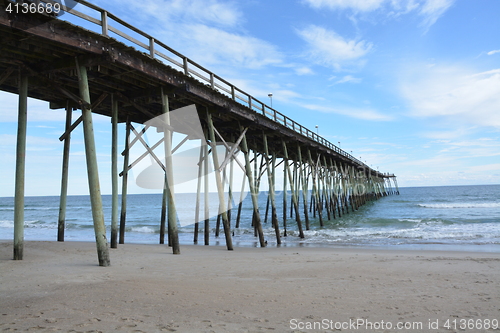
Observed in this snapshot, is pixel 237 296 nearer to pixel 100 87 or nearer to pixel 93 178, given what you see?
pixel 93 178

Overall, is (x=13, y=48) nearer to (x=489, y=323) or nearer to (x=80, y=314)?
(x=80, y=314)

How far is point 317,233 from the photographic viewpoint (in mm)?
Result: 18656

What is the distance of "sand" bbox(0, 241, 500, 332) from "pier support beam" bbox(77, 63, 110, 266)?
0.43 metres

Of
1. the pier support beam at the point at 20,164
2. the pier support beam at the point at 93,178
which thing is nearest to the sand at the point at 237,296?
the pier support beam at the point at 93,178

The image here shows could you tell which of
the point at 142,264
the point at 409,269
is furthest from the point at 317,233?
the point at 142,264

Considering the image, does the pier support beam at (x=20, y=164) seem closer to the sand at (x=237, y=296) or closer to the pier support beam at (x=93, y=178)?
the sand at (x=237, y=296)

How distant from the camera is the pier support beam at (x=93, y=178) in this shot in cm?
643

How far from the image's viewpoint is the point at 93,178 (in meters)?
6.49

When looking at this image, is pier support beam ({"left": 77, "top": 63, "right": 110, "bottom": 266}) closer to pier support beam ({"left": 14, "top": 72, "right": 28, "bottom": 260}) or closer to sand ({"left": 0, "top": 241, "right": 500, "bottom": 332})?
sand ({"left": 0, "top": 241, "right": 500, "bottom": 332})

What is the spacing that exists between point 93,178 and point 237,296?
3586mm

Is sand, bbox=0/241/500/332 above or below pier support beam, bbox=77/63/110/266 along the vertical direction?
below

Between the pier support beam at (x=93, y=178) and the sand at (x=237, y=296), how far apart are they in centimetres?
43

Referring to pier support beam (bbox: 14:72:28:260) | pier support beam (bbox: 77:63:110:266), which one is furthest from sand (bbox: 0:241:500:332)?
pier support beam (bbox: 14:72:28:260)

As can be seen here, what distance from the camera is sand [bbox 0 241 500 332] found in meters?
3.61
